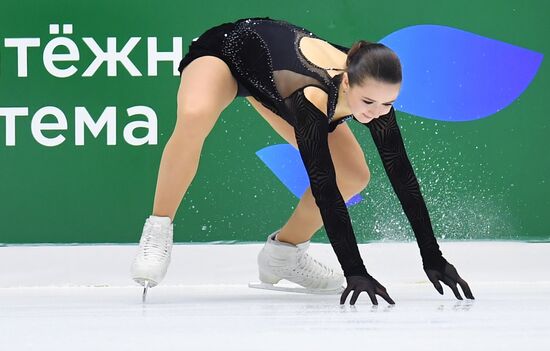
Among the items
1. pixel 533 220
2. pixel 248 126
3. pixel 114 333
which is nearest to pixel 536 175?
pixel 533 220

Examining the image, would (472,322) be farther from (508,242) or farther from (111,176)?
(111,176)

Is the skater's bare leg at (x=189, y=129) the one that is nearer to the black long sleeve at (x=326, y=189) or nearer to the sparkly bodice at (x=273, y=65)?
the sparkly bodice at (x=273, y=65)

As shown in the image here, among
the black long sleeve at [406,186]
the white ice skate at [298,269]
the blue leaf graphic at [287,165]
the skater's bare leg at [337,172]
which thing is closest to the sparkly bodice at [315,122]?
the black long sleeve at [406,186]

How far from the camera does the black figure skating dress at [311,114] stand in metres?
2.33

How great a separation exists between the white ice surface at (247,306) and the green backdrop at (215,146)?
13 cm

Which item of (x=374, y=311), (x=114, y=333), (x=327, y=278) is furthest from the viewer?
(x=327, y=278)

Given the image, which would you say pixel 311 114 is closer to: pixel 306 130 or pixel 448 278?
pixel 306 130

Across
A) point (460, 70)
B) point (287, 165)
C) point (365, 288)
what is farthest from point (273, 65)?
point (460, 70)

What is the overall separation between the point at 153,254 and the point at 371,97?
2.22 feet

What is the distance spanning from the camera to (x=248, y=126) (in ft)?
11.8

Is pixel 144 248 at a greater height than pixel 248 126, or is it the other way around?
pixel 248 126

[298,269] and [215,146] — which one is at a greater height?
[215,146]

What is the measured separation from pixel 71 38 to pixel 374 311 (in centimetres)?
189

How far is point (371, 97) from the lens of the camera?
91.0 inches
